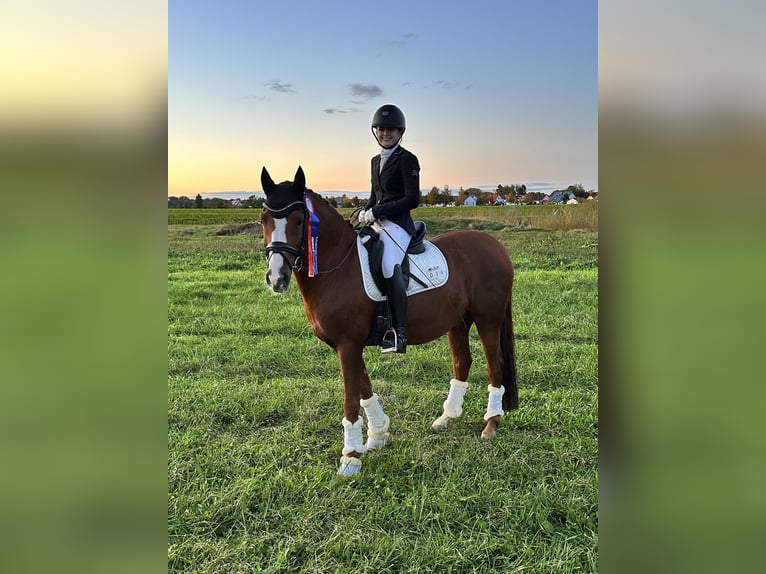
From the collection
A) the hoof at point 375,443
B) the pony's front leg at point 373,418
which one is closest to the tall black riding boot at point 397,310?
the pony's front leg at point 373,418

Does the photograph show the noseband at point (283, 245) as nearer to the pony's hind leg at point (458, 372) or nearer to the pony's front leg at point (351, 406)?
the pony's front leg at point (351, 406)

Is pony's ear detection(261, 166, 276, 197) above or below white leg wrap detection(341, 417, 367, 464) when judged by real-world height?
above

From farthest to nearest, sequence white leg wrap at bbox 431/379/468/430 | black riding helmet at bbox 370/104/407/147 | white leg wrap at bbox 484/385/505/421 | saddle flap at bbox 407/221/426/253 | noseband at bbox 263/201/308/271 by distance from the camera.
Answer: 1. white leg wrap at bbox 431/379/468/430
2. white leg wrap at bbox 484/385/505/421
3. saddle flap at bbox 407/221/426/253
4. black riding helmet at bbox 370/104/407/147
5. noseband at bbox 263/201/308/271

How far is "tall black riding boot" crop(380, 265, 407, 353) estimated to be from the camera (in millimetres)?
3771

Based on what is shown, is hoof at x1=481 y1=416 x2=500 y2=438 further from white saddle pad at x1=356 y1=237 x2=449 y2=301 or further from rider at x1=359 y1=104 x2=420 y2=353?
white saddle pad at x1=356 y1=237 x2=449 y2=301

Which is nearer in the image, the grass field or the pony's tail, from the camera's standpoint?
the grass field

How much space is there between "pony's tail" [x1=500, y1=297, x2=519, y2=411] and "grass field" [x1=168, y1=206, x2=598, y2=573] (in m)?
0.16

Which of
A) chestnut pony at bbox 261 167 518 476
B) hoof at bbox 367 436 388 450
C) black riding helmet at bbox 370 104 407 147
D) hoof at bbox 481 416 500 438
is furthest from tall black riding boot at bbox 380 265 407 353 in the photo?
hoof at bbox 481 416 500 438

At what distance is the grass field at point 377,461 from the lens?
2.82m

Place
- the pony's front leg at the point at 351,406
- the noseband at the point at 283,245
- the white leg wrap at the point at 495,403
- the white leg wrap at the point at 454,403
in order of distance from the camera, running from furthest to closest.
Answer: the white leg wrap at the point at 454,403 < the white leg wrap at the point at 495,403 < the pony's front leg at the point at 351,406 < the noseband at the point at 283,245

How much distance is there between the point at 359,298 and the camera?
3742mm

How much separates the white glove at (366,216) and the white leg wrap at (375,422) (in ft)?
5.16
